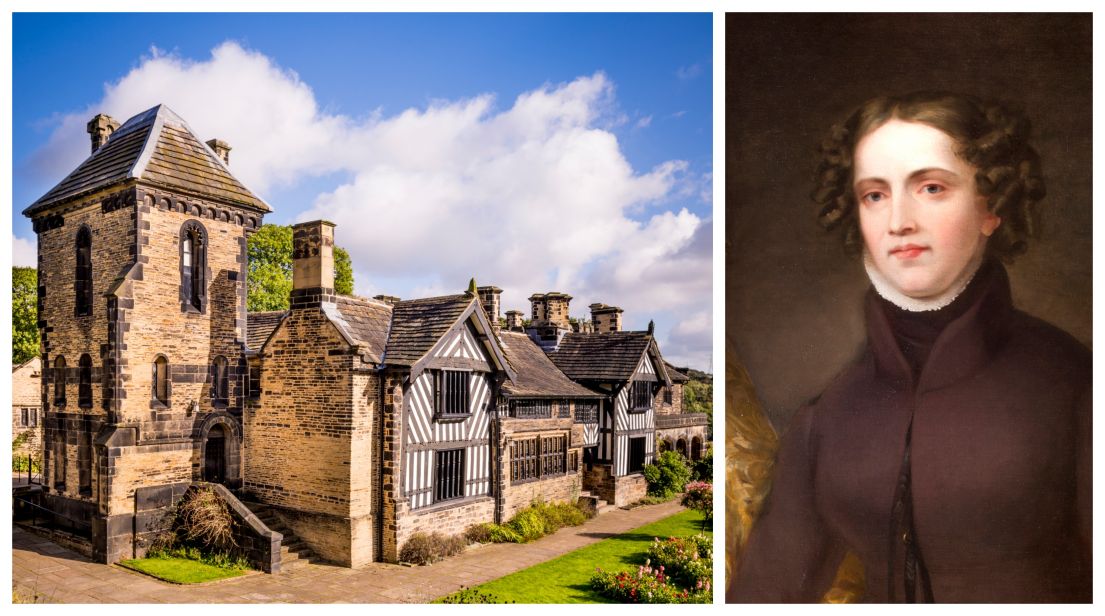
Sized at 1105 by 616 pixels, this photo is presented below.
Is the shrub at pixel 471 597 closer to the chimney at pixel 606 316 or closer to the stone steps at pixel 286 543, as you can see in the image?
the stone steps at pixel 286 543

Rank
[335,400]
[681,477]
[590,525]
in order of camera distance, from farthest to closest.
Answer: [681,477] → [590,525] → [335,400]

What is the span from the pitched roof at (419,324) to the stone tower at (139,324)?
98.2 inches

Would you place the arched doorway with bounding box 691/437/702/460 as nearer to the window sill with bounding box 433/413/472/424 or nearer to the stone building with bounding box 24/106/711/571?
the stone building with bounding box 24/106/711/571

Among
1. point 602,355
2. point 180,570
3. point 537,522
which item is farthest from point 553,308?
point 180,570

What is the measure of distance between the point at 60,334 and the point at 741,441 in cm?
1070

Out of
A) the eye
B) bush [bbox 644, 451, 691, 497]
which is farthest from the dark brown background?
bush [bbox 644, 451, 691, 497]

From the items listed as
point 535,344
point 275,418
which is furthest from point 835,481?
point 535,344

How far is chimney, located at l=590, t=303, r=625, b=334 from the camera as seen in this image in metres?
21.0

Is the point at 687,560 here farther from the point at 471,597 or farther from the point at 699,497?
the point at 699,497

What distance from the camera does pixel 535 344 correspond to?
1850 centimetres

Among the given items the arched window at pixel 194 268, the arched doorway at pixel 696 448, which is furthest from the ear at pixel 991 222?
the arched doorway at pixel 696 448

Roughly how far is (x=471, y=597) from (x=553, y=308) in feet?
37.4

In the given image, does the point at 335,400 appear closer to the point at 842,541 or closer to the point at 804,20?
the point at 842,541

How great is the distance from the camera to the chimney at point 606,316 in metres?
21.0
